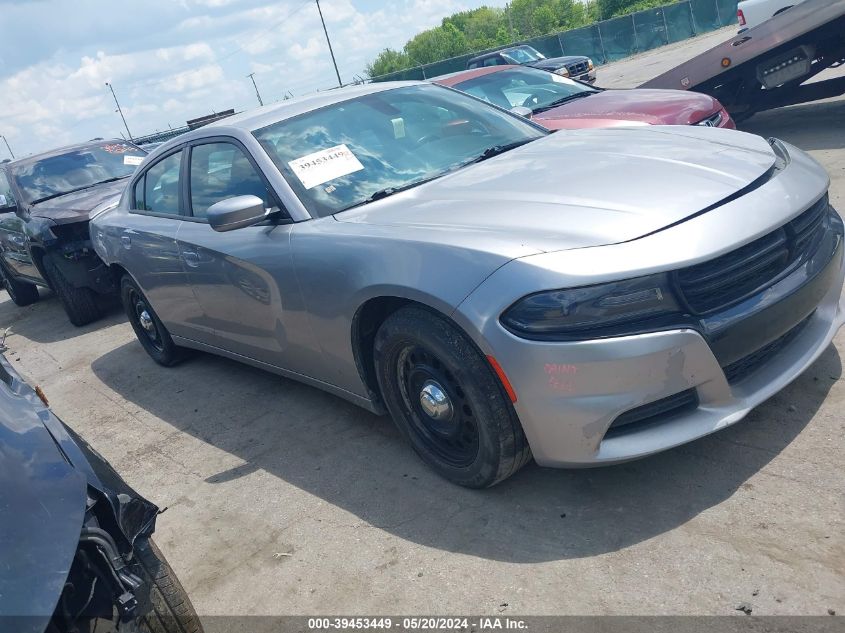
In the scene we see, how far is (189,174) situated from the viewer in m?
4.80

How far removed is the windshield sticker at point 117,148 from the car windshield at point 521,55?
1567 cm

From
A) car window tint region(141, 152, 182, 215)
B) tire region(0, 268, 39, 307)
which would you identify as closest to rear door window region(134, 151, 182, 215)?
car window tint region(141, 152, 182, 215)

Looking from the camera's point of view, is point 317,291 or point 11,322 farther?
point 11,322

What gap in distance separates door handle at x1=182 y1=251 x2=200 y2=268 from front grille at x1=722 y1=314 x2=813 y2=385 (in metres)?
2.96

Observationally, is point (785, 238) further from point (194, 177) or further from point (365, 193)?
point (194, 177)

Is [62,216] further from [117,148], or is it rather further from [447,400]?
[447,400]

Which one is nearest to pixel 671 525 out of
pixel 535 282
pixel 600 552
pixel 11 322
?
pixel 600 552

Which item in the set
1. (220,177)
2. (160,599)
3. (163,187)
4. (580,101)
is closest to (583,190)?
(160,599)

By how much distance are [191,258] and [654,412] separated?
9.51 ft

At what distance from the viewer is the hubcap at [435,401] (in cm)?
319

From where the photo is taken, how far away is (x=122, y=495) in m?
2.23

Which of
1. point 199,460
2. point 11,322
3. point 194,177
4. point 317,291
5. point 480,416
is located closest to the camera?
point 480,416

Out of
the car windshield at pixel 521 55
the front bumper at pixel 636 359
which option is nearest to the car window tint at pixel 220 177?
the front bumper at pixel 636 359

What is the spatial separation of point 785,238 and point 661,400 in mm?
802
